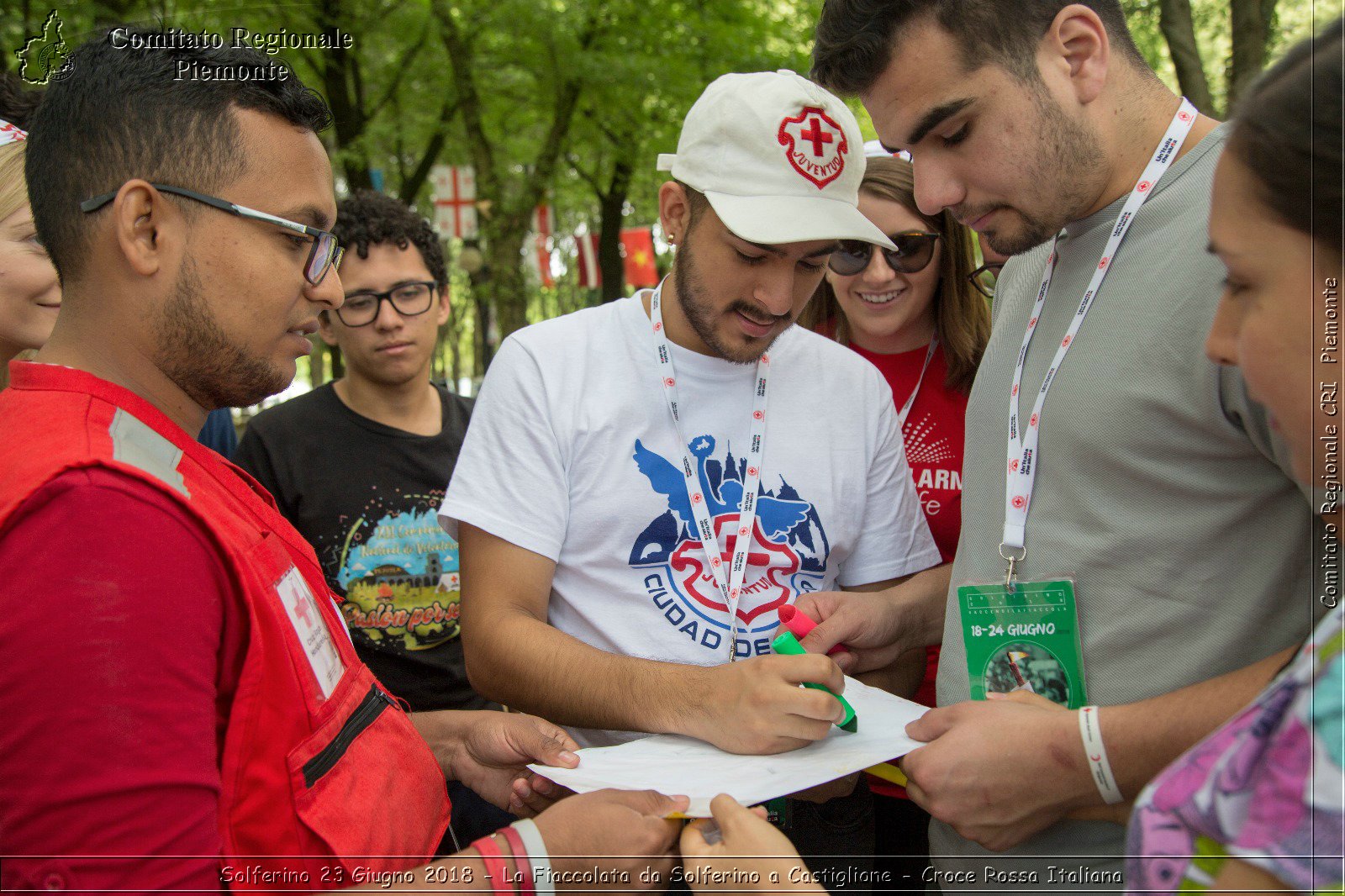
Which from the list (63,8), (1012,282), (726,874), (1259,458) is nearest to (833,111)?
(1012,282)

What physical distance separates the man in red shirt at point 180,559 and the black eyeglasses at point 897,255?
186cm

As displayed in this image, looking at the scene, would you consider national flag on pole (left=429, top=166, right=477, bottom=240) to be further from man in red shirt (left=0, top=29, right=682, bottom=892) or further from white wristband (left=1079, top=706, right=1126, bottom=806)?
white wristband (left=1079, top=706, right=1126, bottom=806)

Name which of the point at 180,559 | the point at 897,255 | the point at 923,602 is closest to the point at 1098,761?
the point at 923,602

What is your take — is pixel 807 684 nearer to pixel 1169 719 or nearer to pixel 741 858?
pixel 741 858

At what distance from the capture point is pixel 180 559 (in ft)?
4.56

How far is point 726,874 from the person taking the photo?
155cm

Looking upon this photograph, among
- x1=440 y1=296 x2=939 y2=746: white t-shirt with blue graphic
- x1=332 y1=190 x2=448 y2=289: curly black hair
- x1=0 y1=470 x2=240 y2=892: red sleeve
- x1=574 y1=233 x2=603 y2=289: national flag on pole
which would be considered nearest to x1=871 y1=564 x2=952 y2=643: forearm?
x1=440 y1=296 x2=939 y2=746: white t-shirt with blue graphic

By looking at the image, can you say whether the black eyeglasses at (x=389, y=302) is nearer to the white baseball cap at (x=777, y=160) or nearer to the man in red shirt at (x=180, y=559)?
the white baseball cap at (x=777, y=160)

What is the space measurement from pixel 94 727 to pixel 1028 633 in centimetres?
163

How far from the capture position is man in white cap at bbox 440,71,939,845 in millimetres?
2260

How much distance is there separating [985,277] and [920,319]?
397 mm

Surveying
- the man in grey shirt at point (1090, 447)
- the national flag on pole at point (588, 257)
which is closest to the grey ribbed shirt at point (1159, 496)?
the man in grey shirt at point (1090, 447)

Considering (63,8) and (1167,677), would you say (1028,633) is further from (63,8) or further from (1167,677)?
(63,8)

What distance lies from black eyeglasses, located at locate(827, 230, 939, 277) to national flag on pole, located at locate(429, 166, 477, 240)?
1133 cm
